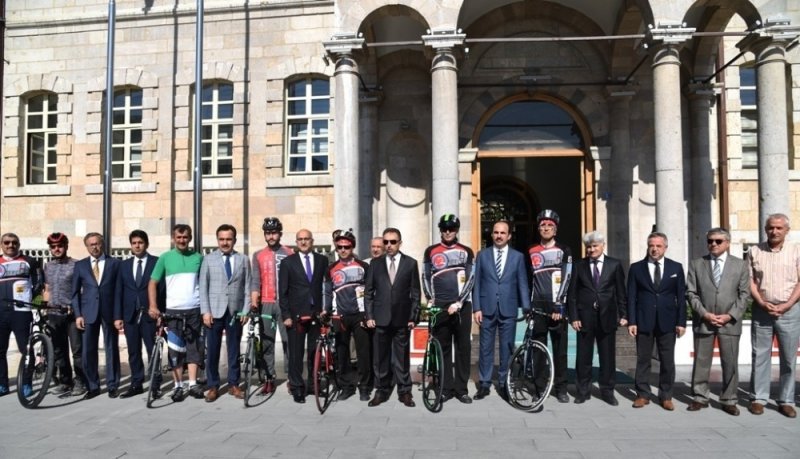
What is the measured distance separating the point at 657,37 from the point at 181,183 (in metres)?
10.8

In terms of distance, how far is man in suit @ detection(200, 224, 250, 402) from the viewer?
7.57 m

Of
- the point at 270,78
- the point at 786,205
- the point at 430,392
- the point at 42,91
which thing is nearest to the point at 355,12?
the point at 270,78

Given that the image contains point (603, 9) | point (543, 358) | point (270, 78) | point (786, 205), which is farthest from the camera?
point (270, 78)

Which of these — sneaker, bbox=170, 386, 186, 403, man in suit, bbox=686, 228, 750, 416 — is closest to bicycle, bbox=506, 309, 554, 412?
man in suit, bbox=686, 228, 750, 416

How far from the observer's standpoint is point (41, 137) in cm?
1605

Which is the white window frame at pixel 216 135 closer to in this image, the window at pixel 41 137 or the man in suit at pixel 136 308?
the window at pixel 41 137

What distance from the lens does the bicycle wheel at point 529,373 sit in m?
6.88

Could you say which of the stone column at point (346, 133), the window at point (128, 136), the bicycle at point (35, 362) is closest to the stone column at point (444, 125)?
the stone column at point (346, 133)

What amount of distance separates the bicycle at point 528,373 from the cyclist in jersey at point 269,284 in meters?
2.82

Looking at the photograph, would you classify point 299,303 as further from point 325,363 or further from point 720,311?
point 720,311

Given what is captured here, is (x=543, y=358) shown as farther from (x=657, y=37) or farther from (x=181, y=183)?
(x=181, y=183)

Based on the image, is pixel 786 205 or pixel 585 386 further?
pixel 786 205

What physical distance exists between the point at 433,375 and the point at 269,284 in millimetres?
2406

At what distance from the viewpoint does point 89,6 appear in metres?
15.5
